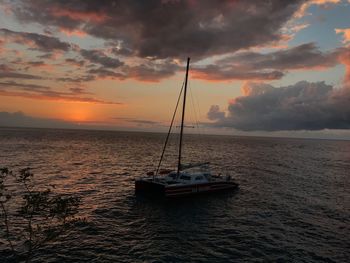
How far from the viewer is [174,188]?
45.2 m

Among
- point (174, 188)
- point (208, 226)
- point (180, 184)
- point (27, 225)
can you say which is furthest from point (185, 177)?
point (27, 225)

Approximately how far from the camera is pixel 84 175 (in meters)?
63.9

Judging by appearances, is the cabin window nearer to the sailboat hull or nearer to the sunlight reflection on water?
the sailboat hull

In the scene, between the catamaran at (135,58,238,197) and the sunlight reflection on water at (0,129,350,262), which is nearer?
the sunlight reflection on water at (0,129,350,262)

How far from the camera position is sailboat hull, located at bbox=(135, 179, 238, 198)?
148 ft

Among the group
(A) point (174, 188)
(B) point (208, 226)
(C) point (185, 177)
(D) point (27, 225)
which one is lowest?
(B) point (208, 226)

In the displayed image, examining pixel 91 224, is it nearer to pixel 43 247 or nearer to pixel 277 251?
pixel 43 247

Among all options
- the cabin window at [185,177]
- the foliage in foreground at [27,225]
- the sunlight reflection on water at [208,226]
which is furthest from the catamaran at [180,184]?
the foliage in foreground at [27,225]

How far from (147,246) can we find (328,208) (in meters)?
30.5

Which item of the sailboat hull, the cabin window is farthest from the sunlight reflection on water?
the cabin window

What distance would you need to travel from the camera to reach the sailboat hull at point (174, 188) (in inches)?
1778

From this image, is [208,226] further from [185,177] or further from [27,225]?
[27,225]

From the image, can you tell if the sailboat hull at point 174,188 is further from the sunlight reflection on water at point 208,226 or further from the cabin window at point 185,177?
the sunlight reflection on water at point 208,226

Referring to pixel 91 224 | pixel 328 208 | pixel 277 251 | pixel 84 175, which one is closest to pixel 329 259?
pixel 277 251
